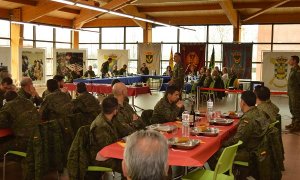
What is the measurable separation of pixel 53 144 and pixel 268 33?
15396mm

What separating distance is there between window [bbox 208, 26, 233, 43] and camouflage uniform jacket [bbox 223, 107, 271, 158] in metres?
14.5

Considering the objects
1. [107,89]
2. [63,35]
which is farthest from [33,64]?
[63,35]

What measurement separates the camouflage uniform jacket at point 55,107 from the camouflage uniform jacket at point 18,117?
902mm

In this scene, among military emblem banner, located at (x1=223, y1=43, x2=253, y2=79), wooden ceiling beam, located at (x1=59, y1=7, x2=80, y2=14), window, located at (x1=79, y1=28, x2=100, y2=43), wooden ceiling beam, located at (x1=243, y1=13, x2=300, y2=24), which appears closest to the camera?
military emblem banner, located at (x1=223, y1=43, x2=253, y2=79)

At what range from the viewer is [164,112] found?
5.42 meters

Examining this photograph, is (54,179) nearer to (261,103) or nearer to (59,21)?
(261,103)

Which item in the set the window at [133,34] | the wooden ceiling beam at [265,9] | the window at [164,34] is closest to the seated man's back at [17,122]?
the wooden ceiling beam at [265,9]

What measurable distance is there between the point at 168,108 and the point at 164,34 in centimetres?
1483

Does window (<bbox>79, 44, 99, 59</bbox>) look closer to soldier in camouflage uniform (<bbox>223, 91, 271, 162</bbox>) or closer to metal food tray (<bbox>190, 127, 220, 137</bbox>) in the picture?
metal food tray (<bbox>190, 127, 220, 137</bbox>)

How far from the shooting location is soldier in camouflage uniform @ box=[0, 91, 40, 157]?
445cm

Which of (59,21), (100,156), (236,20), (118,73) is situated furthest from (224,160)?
(59,21)

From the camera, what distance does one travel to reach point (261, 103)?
542 centimetres

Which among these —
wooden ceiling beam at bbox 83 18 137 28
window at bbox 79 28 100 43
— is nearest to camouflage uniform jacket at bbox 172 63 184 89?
wooden ceiling beam at bbox 83 18 137 28

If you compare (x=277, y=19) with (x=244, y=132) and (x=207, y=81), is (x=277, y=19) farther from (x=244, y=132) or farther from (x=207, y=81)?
(x=244, y=132)
